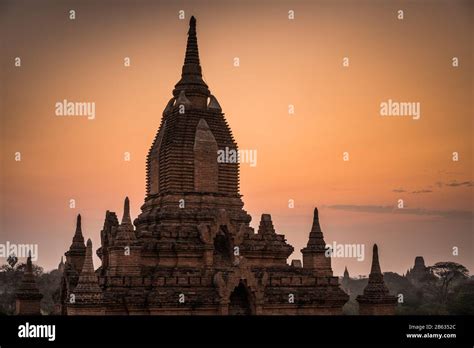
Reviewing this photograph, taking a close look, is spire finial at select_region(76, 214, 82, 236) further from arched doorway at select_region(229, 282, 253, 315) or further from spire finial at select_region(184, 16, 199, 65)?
arched doorway at select_region(229, 282, 253, 315)

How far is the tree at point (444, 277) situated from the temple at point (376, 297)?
2653 inches

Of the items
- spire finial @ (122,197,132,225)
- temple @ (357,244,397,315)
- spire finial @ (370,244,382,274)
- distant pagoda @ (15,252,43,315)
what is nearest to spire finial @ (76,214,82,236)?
distant pagoda @ (15,252,43,315)

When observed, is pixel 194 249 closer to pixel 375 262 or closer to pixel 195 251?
pixel 195 251

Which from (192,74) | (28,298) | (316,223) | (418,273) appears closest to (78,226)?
(28,298)

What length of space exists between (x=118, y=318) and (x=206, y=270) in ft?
34.4

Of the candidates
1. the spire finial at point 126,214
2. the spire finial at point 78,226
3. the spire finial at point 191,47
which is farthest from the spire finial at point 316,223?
the spire finial at point 78,226

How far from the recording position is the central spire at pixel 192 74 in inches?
1955

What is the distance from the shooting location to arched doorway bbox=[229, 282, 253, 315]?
4281 cm

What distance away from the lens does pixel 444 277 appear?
4690 inches

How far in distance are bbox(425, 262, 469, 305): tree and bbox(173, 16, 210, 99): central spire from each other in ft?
229

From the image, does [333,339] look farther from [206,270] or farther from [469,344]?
[206,270]

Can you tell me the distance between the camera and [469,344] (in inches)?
1287

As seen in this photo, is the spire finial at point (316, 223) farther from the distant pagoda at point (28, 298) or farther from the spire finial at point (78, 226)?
the distant pagoda at point (28, 298)

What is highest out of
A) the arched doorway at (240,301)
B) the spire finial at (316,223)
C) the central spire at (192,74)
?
the central spire at (192,74)
